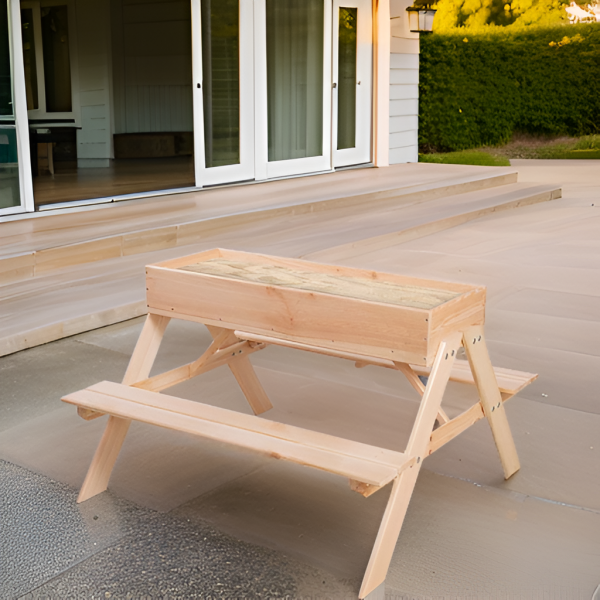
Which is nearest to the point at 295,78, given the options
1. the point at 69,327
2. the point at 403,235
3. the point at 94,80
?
the point at 403,235

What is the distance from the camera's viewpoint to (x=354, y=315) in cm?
199

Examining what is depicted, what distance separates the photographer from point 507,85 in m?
14.8

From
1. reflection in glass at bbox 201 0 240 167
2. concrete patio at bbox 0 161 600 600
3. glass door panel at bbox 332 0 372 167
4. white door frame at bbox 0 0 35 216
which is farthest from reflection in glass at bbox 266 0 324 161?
concrete patio at bbox 0 161 600 600

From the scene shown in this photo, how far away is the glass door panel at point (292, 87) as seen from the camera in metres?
7.99

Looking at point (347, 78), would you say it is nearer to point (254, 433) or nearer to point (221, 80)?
point (221, 80)

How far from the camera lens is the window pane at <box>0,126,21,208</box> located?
562cm

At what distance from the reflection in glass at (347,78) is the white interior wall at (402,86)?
2.65 ft

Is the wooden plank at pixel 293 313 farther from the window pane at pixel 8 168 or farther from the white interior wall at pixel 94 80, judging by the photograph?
the white interior wall at pixel 94 80

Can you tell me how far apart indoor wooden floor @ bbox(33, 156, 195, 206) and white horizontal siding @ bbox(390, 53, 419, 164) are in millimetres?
2611

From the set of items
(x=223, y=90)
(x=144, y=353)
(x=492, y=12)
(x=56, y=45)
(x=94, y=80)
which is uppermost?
(x=492, y=12)

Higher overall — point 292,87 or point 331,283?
point 292,87

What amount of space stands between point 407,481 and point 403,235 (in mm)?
4488

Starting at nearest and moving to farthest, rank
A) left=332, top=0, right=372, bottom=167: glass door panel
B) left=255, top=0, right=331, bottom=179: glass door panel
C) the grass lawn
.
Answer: left=255, top=0, right=331, bottom=179: glass door panel, left=332, top=0, right=372, bottom=167: glass door panel, the grass lawn

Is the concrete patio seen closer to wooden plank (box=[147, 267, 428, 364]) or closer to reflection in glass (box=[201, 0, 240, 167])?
wooden plank (box=[147, 267, 428, 364])
